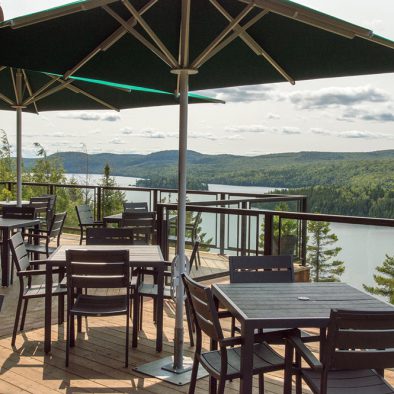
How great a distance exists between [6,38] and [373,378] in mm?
3309

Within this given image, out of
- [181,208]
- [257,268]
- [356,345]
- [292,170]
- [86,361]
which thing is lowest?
[86,361]

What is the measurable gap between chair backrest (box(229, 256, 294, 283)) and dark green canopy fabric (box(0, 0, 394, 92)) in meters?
1.54

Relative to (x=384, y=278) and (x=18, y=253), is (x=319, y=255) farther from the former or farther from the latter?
(x=384, y=278)

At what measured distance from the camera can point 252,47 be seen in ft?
13.2

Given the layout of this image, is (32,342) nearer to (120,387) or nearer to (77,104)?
(120,387)

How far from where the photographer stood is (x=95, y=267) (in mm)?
4238

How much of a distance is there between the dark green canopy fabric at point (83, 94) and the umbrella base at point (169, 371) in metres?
3.63

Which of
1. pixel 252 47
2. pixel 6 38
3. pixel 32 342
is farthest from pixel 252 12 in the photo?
pixel 32 342

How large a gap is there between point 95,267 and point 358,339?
92.0 inches

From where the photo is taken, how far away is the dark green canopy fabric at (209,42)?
354 cm

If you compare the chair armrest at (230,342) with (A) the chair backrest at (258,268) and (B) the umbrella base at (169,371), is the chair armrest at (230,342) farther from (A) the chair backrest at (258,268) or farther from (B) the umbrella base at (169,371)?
(B) the umbrella base at (169,371)

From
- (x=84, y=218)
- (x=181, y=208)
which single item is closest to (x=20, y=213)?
(x=84, y=218)

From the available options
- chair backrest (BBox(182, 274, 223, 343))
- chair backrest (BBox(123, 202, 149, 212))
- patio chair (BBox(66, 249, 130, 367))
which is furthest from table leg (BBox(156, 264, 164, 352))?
chair backrest (BBox(123, 202, 149, 212))

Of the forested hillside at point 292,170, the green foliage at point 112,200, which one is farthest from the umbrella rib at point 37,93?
the forested hillside at point 292,170
